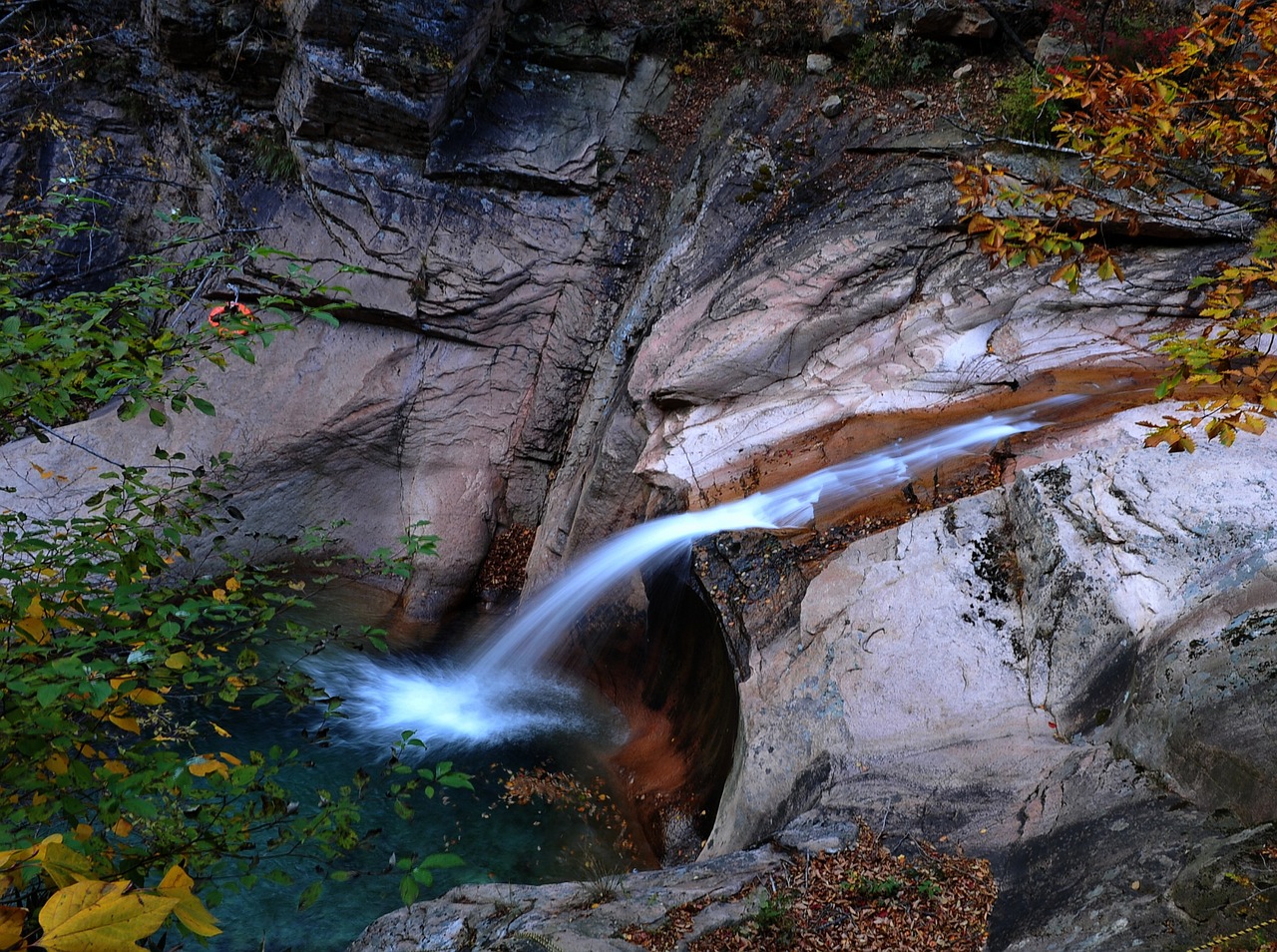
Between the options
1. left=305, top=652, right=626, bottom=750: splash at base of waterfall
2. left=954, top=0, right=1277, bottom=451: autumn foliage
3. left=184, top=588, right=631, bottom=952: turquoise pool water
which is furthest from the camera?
left=305, top=652, right=626, bottom=750: splash at base of waterfall

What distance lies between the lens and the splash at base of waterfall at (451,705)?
7562 mm

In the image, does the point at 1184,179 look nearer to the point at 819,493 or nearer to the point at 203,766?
the point at 819,493

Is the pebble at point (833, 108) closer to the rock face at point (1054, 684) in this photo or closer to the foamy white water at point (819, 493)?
the foamy white water at point (819, 493)

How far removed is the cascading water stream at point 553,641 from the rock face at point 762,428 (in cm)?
26

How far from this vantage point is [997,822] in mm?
4098

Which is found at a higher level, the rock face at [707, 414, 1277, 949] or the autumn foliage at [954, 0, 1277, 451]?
the autumn foliage at [954, 0, 1277, 451]

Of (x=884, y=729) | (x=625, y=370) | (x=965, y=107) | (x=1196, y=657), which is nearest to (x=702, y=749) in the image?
(x=884, y=729)

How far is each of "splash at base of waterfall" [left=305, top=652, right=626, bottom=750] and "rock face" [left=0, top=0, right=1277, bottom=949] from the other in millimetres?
1430

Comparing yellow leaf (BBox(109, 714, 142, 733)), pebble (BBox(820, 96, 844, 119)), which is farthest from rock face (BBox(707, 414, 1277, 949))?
pebble (BBox(820, 96, 844, 119))

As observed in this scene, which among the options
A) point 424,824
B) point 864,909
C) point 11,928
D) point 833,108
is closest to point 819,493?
point 864,909

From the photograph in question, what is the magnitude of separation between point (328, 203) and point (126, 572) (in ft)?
27.0

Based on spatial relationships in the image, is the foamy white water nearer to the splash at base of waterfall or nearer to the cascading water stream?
the cascading water stream

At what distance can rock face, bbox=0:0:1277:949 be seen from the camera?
156 inches

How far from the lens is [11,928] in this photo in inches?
57.6
